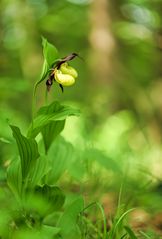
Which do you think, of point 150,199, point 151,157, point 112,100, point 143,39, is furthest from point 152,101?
point 150,199

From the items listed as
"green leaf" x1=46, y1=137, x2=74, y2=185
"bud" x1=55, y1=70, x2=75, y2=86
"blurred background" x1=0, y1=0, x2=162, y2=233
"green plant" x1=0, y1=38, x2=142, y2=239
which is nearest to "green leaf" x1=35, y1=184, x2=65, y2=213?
"green plant" x1=0, y1=38, x2=142, y2=239

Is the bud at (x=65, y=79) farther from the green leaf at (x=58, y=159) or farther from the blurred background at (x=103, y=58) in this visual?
the blurred background at (x=103, y=58)

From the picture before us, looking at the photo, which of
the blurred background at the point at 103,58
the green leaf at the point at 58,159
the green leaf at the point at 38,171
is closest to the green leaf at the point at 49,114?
the green leaf at the point at 38,171

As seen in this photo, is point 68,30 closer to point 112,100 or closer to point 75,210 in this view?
point 112,100

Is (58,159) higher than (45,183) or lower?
higher

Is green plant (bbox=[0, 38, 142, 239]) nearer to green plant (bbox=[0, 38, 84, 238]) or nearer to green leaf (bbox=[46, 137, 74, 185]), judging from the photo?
green plant (bbox=[0, 38, 84, 238])

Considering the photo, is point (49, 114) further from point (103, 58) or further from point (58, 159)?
point (103, 58)

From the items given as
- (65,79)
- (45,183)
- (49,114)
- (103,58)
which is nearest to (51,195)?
(45,183)
